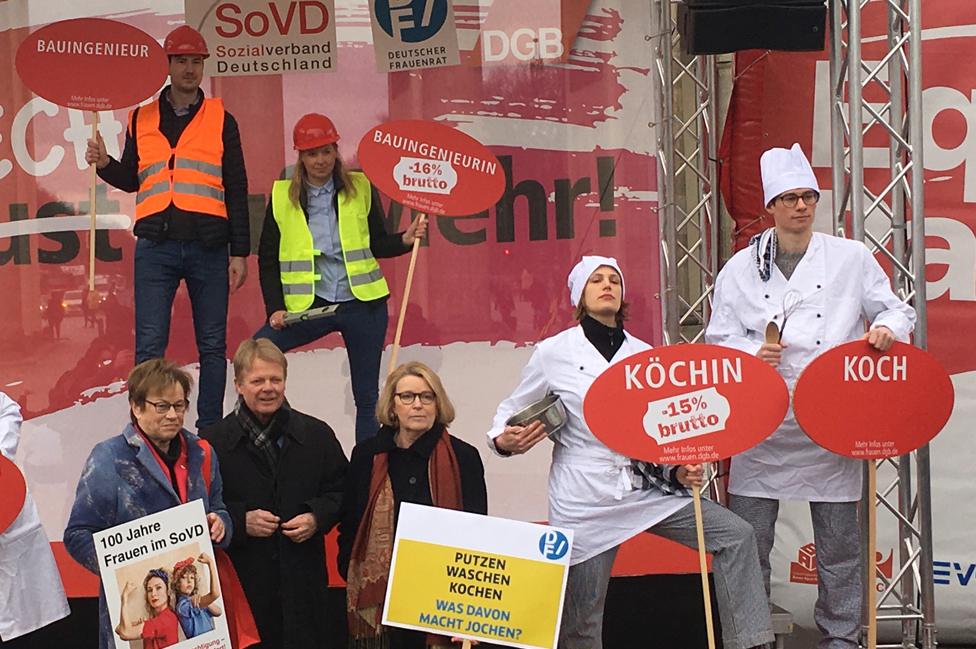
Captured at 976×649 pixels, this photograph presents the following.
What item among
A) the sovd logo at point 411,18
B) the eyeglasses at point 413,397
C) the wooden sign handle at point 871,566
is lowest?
the wooden sign handle at point 871,566

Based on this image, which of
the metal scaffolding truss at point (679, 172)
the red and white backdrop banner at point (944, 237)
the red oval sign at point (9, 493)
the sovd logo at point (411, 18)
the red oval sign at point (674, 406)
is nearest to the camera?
the red oval sign at point (9, 493)

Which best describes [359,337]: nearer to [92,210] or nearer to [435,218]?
[435,218]

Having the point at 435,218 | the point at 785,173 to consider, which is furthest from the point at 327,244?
the point at 785,173

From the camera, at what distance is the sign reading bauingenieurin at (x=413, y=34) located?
21.8ft

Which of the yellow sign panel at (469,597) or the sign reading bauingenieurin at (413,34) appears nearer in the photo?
the yellow sign panel at (469,597)

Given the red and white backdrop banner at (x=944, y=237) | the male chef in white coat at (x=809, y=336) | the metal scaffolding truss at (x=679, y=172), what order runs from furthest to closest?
the metal scaffolding truss at (x=679, y=172) < the red and white backdrop banner at (x=944, y=237) < the male chef in white coat at (x=809, y=336)

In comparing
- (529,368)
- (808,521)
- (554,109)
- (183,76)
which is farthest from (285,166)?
(808,521)

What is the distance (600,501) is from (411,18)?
2760mm

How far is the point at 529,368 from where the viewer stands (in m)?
4.95

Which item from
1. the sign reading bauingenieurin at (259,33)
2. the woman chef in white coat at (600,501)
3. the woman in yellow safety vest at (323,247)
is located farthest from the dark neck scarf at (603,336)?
the sign reading bauingenieurin at (259,33)

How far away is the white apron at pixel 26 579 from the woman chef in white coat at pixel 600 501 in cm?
145

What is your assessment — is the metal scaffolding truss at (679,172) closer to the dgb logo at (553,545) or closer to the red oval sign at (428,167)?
the red oval sign at (428,167)

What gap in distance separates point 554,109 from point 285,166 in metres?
1.24

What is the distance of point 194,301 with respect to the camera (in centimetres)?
626
